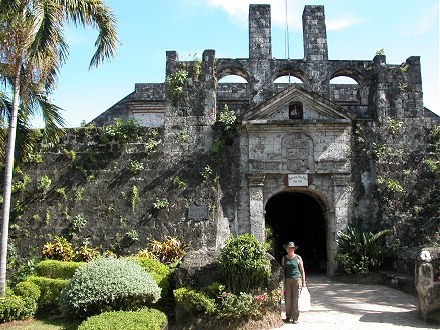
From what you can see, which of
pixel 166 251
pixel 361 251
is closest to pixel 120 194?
pixel 166 251

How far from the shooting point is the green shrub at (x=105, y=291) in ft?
24.1

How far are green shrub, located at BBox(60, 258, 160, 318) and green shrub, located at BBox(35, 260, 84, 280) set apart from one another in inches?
113

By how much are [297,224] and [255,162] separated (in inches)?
274

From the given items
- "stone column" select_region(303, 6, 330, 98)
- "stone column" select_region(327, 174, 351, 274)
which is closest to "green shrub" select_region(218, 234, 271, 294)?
"stone column" select_region(327, 174, 351, 274)

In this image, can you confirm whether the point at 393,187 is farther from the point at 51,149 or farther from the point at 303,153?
the point at 51,149

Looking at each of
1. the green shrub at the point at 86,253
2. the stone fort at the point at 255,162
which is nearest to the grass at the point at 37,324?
the green shrub at the point at 86,253

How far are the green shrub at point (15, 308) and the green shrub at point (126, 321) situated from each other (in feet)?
11.1

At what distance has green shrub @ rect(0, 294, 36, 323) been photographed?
899cm

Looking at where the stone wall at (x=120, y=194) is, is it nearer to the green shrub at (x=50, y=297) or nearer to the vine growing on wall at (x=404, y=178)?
the green shrub at (x=50, y=297)

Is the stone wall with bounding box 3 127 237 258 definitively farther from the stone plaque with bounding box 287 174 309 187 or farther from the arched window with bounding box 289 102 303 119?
the arched window with bounding box 289 102 303 119

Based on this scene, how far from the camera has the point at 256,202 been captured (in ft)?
42.4

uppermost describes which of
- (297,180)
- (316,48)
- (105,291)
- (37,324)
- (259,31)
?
(259,31)

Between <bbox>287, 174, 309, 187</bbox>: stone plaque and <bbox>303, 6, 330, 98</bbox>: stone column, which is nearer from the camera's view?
<bbox>287, 174, 309, 187</bbox>: stone plaque

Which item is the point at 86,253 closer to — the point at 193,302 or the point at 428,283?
the point at 193,302
